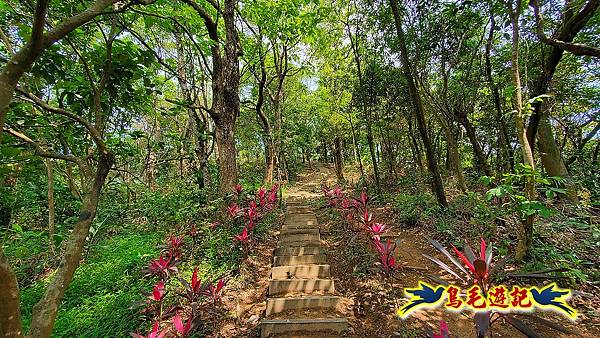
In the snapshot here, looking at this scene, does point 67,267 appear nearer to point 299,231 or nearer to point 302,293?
point 302,293

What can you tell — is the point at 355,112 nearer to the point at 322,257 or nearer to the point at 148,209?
the point at 322,257

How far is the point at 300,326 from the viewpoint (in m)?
2.92

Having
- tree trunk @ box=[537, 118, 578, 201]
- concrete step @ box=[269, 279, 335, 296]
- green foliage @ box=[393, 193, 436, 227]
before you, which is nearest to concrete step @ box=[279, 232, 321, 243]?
concrete step @ box=[269, 279, 335, 296]

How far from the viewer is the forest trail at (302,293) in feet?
9.50

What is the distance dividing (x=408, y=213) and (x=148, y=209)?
6310 mm

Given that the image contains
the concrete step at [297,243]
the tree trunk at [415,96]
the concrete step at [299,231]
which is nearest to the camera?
the concrete step at [297,243]

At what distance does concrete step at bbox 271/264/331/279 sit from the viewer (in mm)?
3863

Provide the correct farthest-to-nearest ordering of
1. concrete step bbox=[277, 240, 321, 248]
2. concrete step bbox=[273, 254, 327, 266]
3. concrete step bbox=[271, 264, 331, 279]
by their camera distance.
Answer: concrete step bbox=[277, 240, 321, 248] → concrete step bbox=[273, 254, 327, 266] → concrete step bbox=[271, 264, 331, 279]

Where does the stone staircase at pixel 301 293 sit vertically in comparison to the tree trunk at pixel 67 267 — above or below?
below

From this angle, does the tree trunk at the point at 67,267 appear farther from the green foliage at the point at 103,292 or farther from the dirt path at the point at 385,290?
the dirt path at the point at 385,290

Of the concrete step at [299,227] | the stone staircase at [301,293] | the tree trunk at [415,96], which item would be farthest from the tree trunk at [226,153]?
the tree trunk at [415,96]

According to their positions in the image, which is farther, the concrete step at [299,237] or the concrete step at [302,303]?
the concrete step at [299,237]

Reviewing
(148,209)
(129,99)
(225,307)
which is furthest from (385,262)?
(148,209)

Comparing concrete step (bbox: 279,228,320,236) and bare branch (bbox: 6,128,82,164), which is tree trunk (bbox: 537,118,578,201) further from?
bare branch (bbox: 6,128,82,164)
